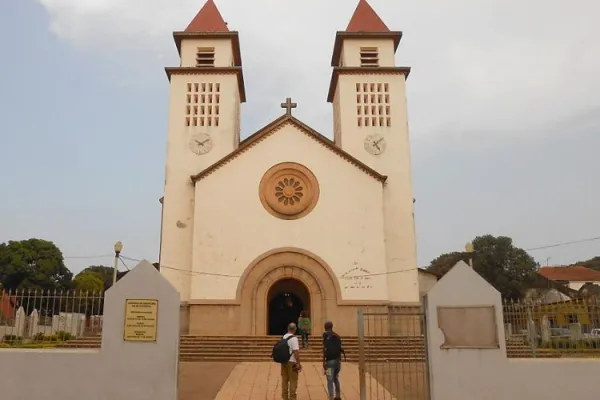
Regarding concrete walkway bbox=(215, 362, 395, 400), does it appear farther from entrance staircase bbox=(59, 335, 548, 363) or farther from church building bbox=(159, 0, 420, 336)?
church building bbox=(159, 0, 420, 336)

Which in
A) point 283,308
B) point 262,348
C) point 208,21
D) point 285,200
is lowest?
point 262,348

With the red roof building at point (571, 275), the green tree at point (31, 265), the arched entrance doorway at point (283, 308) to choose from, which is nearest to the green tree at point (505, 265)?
the red roof building at point (571, 275)

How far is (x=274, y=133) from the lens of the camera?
81.4ft

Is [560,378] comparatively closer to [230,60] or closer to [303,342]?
[303,342]

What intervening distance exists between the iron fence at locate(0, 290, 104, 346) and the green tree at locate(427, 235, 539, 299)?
138 ft

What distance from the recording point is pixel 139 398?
9.40 metres

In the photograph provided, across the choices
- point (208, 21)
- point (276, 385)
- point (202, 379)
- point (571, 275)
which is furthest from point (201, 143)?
point (571, 275)

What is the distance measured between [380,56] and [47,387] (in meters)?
22.7

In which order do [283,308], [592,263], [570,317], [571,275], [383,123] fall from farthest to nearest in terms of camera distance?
1. [592,263]
2. [571,275]
3. [283,308]
4. [383,123]
5. [570,317]

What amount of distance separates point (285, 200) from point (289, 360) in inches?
548

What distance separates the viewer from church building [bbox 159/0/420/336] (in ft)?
74.8

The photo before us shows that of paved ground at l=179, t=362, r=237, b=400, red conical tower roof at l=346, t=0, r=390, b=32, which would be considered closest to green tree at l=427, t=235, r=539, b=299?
red conical tower roof at l=346, t=0, r=390, b=32

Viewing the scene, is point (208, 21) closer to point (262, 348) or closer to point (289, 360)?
point (262, 348)

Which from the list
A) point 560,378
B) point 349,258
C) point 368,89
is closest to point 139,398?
point 560,378
